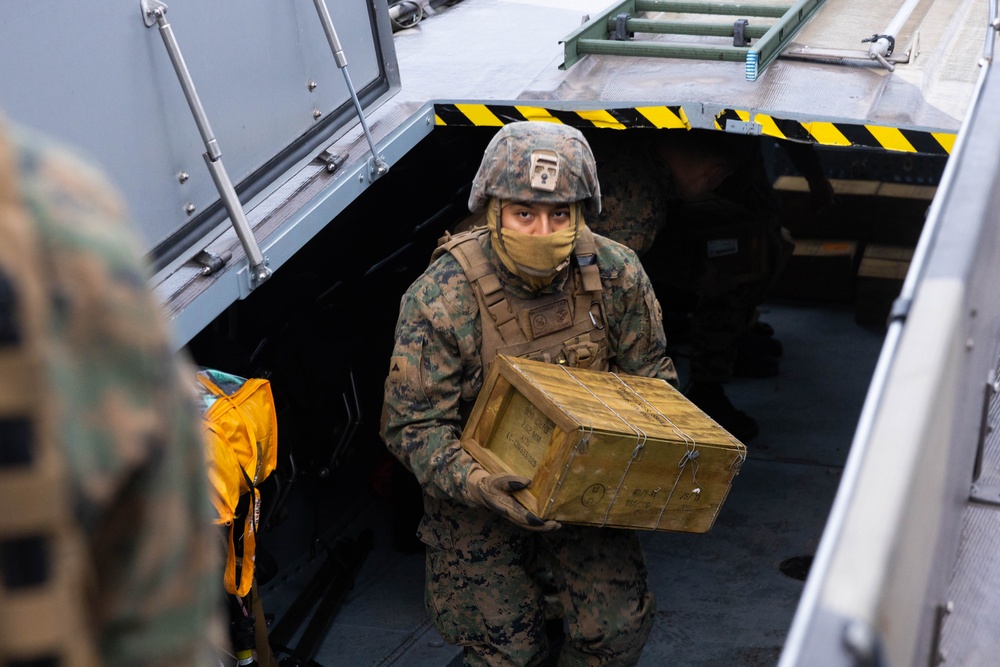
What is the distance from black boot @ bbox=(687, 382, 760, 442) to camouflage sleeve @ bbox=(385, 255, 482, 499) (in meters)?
2.87

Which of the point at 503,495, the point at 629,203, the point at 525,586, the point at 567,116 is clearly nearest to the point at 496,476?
the point at 503,495

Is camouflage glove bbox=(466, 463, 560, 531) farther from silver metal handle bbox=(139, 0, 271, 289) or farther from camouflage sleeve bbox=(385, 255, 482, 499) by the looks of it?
silver metal handle bbox=(139, 0, 271, 289)

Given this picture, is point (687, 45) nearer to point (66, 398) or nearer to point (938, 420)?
point (938, 420)

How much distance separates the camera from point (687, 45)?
4.88 meters

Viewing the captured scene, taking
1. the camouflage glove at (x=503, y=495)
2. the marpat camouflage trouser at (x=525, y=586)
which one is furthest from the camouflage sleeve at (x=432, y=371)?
the marpat camouflage trouser at (x=525, y=586)

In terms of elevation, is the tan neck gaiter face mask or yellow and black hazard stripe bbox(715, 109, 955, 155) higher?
yellow and black hazard stripe bbox(715, 109, 955, 155)

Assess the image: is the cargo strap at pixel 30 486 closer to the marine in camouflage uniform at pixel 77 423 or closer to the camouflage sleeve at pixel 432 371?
the marine in camouflage uniform at pixel 77 423

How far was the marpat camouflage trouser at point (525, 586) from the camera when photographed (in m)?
3.70

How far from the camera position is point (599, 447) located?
3172mm

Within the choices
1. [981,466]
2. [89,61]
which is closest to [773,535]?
[981,466]

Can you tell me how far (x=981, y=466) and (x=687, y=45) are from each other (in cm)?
284

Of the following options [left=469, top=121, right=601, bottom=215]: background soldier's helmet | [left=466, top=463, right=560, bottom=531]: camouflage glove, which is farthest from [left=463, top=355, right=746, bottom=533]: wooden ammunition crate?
[left=469, top=121, right=601, bottom=215]: background soldier's helmet

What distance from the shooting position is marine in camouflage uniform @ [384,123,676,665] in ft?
11.6

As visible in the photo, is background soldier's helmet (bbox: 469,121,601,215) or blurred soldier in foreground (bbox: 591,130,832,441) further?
blurred soldier in foreground (bbox: 591,130,832,441)
